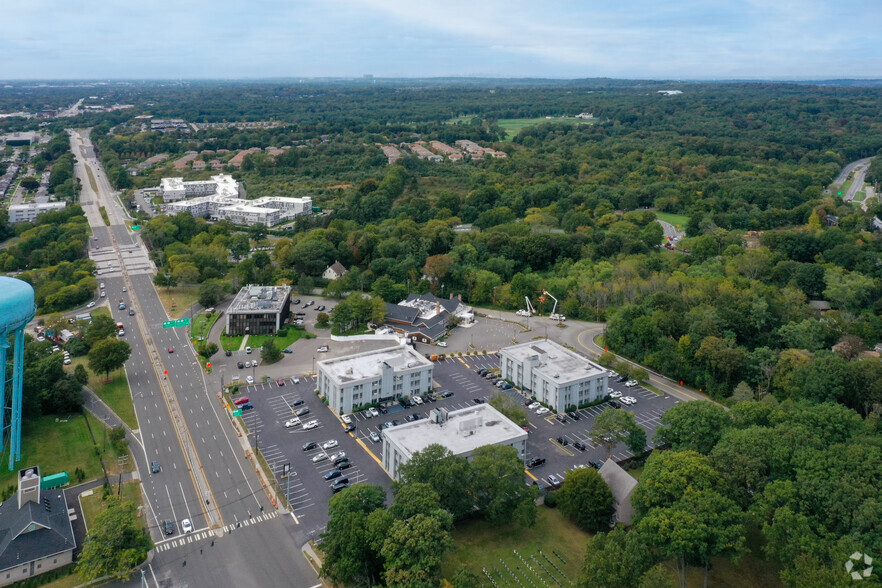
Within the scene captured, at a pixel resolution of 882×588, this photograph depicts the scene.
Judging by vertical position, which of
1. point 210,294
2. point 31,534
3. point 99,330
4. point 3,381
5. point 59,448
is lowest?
point 59,448

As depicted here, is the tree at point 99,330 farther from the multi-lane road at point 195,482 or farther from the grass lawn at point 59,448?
the grass lawn at point 59,448

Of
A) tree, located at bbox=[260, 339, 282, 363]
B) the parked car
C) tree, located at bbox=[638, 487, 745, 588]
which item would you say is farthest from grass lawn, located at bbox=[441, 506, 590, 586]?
tree, located at bbox=[260, 339, 282, 363]

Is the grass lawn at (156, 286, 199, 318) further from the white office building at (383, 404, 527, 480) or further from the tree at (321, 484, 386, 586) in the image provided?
the tree at (321, 484, 386, 586)

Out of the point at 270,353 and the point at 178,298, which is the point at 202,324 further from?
the point at 270,353

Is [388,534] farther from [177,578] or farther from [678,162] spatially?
[678,162]

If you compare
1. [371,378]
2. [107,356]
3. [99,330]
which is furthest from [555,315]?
[99,330]

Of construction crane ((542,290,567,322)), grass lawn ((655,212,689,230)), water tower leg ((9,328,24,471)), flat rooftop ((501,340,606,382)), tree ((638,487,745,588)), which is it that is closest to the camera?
tree ((638,487,745,588))

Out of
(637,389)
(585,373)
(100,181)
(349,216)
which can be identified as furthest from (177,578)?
(100,181)
